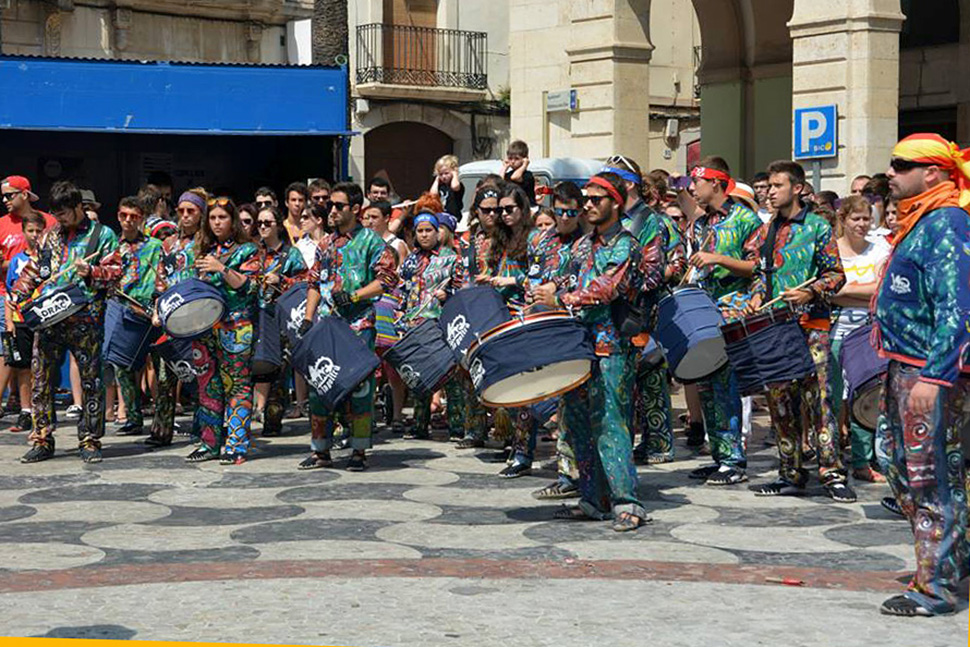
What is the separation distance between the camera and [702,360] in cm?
989

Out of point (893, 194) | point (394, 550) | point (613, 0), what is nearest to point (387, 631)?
point (394, 550)

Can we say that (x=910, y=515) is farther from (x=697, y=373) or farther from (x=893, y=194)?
(x=697, y=373)

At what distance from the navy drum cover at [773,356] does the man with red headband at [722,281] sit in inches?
19.4

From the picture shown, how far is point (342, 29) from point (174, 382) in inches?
627

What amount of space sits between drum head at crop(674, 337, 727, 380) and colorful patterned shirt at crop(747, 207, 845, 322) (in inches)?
16.2

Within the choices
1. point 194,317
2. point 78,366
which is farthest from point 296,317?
point 78,366

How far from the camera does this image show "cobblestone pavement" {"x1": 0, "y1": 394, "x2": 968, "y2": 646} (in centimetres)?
632

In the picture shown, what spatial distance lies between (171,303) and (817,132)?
30.4ft

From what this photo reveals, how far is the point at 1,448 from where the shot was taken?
1225 cm

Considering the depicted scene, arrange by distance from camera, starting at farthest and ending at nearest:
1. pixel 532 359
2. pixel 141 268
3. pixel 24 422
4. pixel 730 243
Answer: pixel 24 422, pixel 141 268, pixel 730 243, pixel 532 359

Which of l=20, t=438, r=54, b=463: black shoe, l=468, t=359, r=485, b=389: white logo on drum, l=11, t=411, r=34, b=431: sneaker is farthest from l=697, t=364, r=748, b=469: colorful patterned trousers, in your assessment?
l=11, t=411, r=34, b=431: sneaker

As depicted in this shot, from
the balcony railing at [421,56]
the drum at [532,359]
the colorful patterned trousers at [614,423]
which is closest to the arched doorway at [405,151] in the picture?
the balcony railing at [421,56]

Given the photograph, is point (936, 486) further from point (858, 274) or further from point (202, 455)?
point (202, 455)

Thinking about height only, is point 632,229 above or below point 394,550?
above
